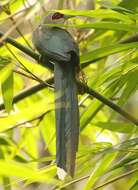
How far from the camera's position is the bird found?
114 centimetres

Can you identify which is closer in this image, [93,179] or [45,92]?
[93,179]

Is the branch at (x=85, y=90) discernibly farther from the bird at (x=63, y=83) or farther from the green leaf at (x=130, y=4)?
the green leaf at (x=130, y=4)

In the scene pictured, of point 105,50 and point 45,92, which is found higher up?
point 105,50

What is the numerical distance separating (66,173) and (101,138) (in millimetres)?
989

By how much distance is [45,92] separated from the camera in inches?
78.4

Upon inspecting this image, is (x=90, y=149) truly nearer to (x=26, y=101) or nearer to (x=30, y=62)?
(x=30, y=62)

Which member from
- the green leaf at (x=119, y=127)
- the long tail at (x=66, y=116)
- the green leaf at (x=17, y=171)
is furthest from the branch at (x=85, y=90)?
the green leaf at (x=17, y=171)

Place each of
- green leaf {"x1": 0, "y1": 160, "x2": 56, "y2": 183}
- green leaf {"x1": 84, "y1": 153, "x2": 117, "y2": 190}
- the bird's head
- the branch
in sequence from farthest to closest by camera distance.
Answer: the bird's head, green leaf {"x1": 84, "y1": 153, "x2": 117, "y2": 190}, the branch, green leaf {"x1": 0, "y1": 160, "x2": 56, "y2": 183}

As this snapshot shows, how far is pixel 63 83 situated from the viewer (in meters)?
1.30

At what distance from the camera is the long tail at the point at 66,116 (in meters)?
1.12

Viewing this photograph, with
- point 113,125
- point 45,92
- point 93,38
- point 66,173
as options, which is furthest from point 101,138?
point 66,173

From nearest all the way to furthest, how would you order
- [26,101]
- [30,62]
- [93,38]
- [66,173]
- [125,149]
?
[66,173]
[125,149]
[30,62]
[93,38]
[26,101]

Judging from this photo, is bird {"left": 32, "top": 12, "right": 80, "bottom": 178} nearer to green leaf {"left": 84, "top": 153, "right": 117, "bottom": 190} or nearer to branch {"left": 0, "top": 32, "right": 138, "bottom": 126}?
branch {"left": 0, "top": 32, "right": 138, "bottom": 126}

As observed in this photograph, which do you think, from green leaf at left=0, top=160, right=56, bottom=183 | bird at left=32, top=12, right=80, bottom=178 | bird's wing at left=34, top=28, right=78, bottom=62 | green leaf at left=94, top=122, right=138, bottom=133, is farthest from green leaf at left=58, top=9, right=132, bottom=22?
green leaf at left=0, top=160, right=56, bottom=183
